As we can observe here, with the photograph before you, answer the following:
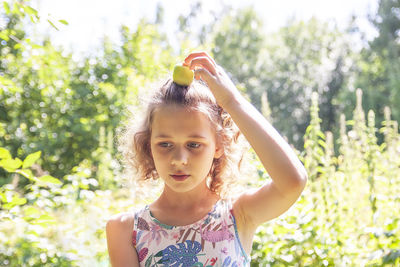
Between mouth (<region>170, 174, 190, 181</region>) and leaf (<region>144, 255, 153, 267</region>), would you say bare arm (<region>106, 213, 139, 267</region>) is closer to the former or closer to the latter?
leaf (<region>144, 255, 153, 267</region>)

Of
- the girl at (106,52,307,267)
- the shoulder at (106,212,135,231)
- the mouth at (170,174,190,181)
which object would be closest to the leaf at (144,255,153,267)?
the girl at (106,52,307,267)

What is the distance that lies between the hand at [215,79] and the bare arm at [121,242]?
1.49 feet

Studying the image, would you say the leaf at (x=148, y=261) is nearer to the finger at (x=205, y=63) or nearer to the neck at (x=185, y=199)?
the neck at (x=185, y=199)

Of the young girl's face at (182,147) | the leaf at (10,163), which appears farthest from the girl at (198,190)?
the leaf at (10,163)

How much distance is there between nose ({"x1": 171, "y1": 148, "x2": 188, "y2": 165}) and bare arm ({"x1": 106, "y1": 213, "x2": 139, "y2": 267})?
Answer: 0.87ft

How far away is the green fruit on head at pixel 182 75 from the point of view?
1.20m

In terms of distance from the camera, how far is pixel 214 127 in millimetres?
1263

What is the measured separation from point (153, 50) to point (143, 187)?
178 inches

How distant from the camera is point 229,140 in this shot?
A: 1.37 m

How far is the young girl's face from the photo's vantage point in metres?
1.14

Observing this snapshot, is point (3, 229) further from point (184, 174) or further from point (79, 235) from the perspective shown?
point (184, 174)

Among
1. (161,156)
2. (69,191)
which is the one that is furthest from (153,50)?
(161,156)

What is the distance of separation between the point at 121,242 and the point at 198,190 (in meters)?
0.26

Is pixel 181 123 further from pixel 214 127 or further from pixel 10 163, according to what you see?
pixel 10 163
